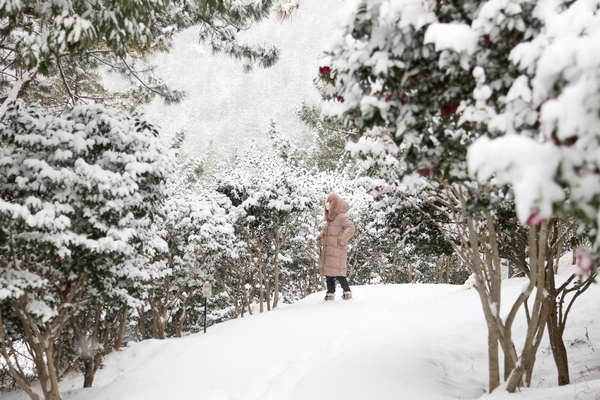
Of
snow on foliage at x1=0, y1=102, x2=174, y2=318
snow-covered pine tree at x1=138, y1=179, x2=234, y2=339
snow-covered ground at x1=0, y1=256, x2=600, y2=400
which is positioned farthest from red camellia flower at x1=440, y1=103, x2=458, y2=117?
snow-covered pine tree at x1=138, y1=179, x2=234, y2=339

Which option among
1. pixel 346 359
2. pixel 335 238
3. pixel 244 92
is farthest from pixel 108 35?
pixel 244 92

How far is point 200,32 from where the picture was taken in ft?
20.4

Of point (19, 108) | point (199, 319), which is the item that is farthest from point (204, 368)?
point (199, 319)

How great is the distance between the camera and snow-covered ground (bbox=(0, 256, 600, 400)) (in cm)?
358

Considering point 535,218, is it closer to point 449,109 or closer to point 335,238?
point 449,109

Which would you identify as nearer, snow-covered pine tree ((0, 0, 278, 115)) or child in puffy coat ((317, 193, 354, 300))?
snow-covered pine tree ((0, 0, 278, 115))

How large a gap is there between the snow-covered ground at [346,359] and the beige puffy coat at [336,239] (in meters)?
0.66

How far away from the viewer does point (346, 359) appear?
172 inches

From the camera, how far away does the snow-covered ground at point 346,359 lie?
358 cm

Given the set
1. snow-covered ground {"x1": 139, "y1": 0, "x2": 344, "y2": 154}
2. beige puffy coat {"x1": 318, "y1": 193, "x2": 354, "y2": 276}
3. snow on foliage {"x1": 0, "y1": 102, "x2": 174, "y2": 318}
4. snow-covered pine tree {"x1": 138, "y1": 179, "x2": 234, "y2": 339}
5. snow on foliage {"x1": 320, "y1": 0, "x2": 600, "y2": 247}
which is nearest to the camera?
snow on foliage {"x1": 320, "y1": 0, "x2": 600, "y2": 247}

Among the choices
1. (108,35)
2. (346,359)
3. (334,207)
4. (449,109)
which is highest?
(108,35)

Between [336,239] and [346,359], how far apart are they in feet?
10.3

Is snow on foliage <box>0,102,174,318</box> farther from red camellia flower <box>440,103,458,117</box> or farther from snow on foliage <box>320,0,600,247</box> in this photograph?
red camellia flower <box>440,103,458,117</box>

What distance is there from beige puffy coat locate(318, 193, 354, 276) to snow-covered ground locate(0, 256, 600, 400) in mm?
661
